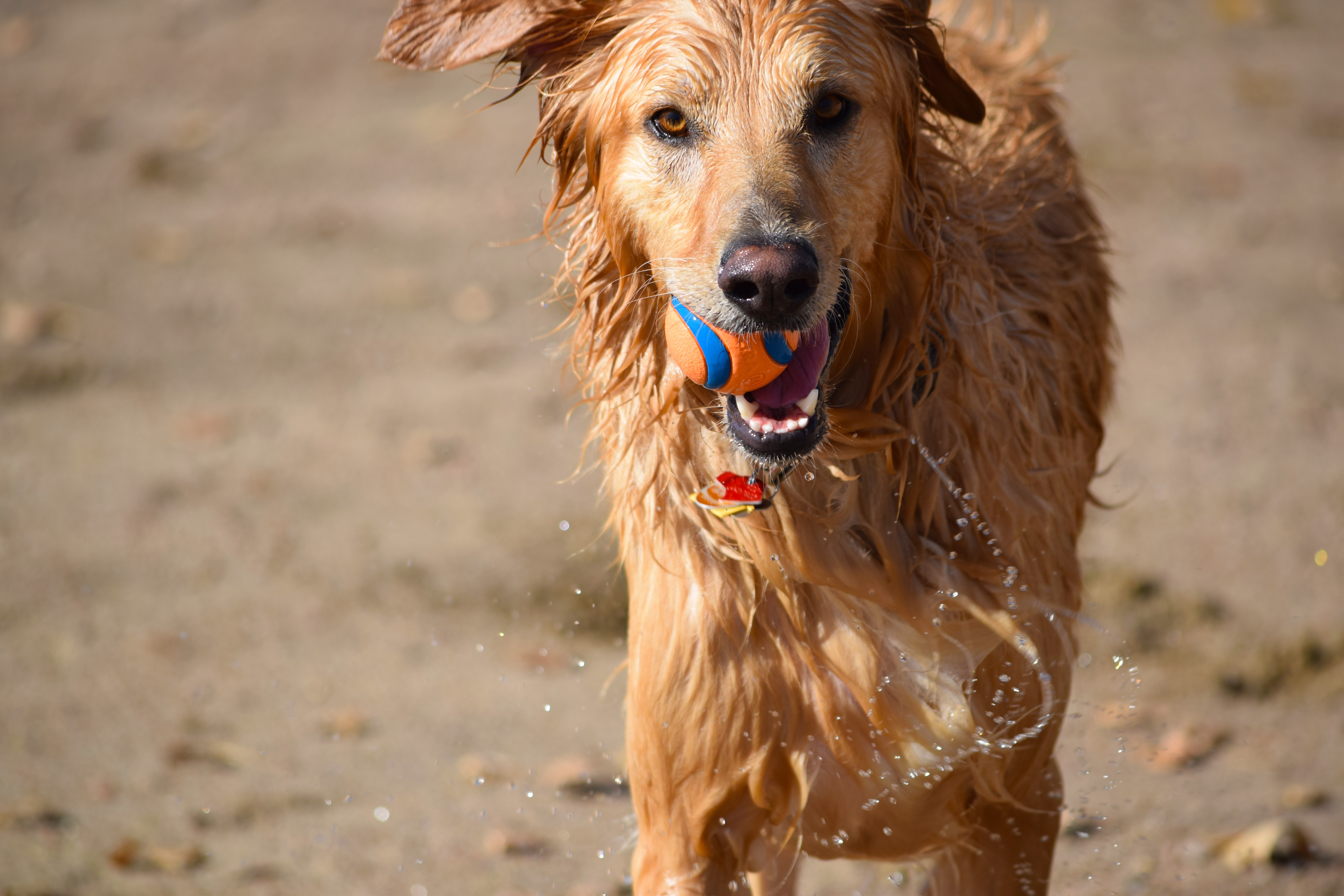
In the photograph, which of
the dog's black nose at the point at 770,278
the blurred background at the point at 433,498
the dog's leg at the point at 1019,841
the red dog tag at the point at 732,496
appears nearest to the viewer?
the dog's black nose at the point at 770,278

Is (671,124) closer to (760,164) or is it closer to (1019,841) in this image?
(760,164)

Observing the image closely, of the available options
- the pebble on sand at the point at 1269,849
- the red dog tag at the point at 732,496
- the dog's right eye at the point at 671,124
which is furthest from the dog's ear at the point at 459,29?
the pebble on sand at the point at 1269,849

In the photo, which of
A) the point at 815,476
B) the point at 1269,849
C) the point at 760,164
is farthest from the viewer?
the point at 1269,849

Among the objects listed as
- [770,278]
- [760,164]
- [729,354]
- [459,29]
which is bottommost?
[729,354]

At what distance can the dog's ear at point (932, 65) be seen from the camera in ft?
8.42

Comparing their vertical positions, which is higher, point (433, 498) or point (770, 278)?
point (770, 278)

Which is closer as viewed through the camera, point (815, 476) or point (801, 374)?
point (801, 374)

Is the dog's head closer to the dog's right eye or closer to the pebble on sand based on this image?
the dog's right eye

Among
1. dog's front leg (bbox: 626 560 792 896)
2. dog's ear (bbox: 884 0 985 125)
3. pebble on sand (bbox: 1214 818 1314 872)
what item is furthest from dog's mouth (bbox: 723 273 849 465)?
pebble on sand (bbox: 1214 818 1314 872)

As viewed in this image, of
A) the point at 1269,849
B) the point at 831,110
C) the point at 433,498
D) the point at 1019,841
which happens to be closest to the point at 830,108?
the point at 831,110

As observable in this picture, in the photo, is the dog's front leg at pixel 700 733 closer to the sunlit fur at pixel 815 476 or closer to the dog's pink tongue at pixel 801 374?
the sunlit fur at pixel 815 476

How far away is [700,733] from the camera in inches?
105

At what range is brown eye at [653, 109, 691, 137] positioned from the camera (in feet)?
7.91

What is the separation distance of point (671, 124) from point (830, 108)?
0.96ft
